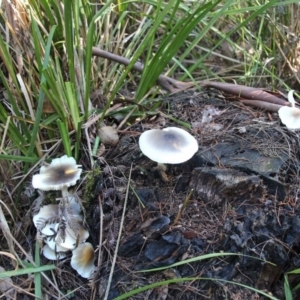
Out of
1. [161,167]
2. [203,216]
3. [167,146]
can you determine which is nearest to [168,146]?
[167,146]

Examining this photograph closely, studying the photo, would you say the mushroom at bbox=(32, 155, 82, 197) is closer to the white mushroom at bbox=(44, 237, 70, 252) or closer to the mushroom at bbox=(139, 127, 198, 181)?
the white mushroom at bbox=(44, 237, 70, 252)

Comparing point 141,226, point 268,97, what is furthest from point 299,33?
point 141,226

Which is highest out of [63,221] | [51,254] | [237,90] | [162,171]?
[237,90]

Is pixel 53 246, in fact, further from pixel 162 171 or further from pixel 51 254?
pixel 162 171

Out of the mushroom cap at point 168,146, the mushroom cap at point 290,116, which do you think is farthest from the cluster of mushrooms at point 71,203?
the mushroom cap at point 290,116

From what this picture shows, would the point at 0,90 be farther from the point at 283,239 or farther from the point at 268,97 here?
the point at 283,239
